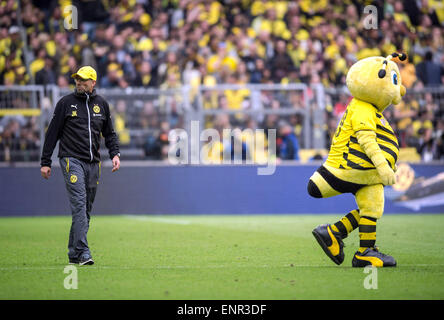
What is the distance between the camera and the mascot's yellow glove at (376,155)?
286 inches

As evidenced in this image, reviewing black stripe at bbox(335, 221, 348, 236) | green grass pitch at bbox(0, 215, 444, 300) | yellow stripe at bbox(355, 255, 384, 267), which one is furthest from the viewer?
black stripe at bbox(335, 221, 348, 236)

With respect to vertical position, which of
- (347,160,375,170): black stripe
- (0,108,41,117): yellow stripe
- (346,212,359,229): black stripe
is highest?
(0,108,41,117): yellow stripe

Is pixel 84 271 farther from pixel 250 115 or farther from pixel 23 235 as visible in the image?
pixel 250 115

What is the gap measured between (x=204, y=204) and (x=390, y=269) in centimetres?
806

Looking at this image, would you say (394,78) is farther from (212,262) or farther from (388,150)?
(212,262)

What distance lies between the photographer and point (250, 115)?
14.7 m

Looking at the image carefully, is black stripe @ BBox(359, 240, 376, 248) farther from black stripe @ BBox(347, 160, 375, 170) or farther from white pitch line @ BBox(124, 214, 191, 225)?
white pitch line @ BBox(124, 214, 191, 225)

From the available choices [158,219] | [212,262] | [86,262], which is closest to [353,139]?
[212,262]

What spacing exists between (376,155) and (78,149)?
118 inches

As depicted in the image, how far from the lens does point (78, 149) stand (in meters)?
7.85

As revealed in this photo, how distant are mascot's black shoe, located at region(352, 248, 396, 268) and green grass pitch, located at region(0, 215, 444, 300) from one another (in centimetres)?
15

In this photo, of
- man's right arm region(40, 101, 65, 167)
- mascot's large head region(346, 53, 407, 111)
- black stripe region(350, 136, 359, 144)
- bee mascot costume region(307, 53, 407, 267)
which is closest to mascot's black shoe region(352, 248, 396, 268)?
bee mascot costume region(307, 53, 407, 267)

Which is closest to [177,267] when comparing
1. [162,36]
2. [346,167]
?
[346,167]

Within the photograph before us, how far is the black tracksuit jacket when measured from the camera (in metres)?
7.86
